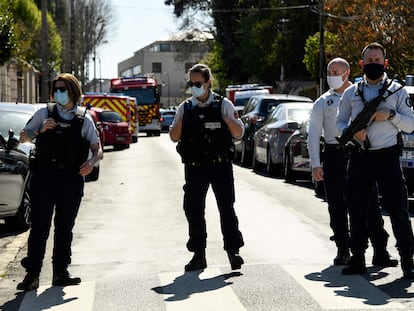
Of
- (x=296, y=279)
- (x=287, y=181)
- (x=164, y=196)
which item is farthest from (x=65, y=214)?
(x=287, y=181)

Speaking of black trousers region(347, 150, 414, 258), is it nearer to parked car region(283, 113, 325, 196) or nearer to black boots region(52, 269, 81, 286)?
black boots region(52, 269, 81, 286)

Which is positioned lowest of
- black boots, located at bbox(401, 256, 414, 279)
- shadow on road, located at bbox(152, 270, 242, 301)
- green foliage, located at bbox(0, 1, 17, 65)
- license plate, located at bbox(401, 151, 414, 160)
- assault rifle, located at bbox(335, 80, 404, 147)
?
shadow on road, located at bbox(152, 270, 242, 301)

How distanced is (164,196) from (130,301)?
10.4 metres

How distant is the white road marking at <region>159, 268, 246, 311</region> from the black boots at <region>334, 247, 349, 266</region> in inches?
43.4

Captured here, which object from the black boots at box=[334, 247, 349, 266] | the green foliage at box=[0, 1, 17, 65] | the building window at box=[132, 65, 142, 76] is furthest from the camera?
the building window at box=[132, 65, 142, 76]

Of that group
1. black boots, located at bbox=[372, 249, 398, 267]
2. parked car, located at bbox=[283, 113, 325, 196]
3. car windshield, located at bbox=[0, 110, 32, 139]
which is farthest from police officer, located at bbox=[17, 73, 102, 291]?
parked car, located at bbox=[283, 113, 325, 196]

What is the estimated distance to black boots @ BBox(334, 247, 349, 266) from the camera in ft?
31.9

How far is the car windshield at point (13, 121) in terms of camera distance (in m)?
15.5

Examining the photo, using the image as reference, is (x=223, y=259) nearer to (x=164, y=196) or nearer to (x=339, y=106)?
(x=339, y=106)

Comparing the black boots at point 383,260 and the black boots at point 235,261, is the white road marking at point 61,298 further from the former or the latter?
the black boots at point 383,260

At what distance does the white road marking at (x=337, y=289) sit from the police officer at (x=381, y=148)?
267mm

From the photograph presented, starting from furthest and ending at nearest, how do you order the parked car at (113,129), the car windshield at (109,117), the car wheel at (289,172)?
1. the car windshield at (109,117)
2. the parked car at (113,129)
3. the car wheel at (289,172)

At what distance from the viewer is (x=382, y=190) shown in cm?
909

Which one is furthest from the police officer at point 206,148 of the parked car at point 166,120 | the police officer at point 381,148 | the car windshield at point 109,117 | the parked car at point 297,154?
the parked car at point 166,120
